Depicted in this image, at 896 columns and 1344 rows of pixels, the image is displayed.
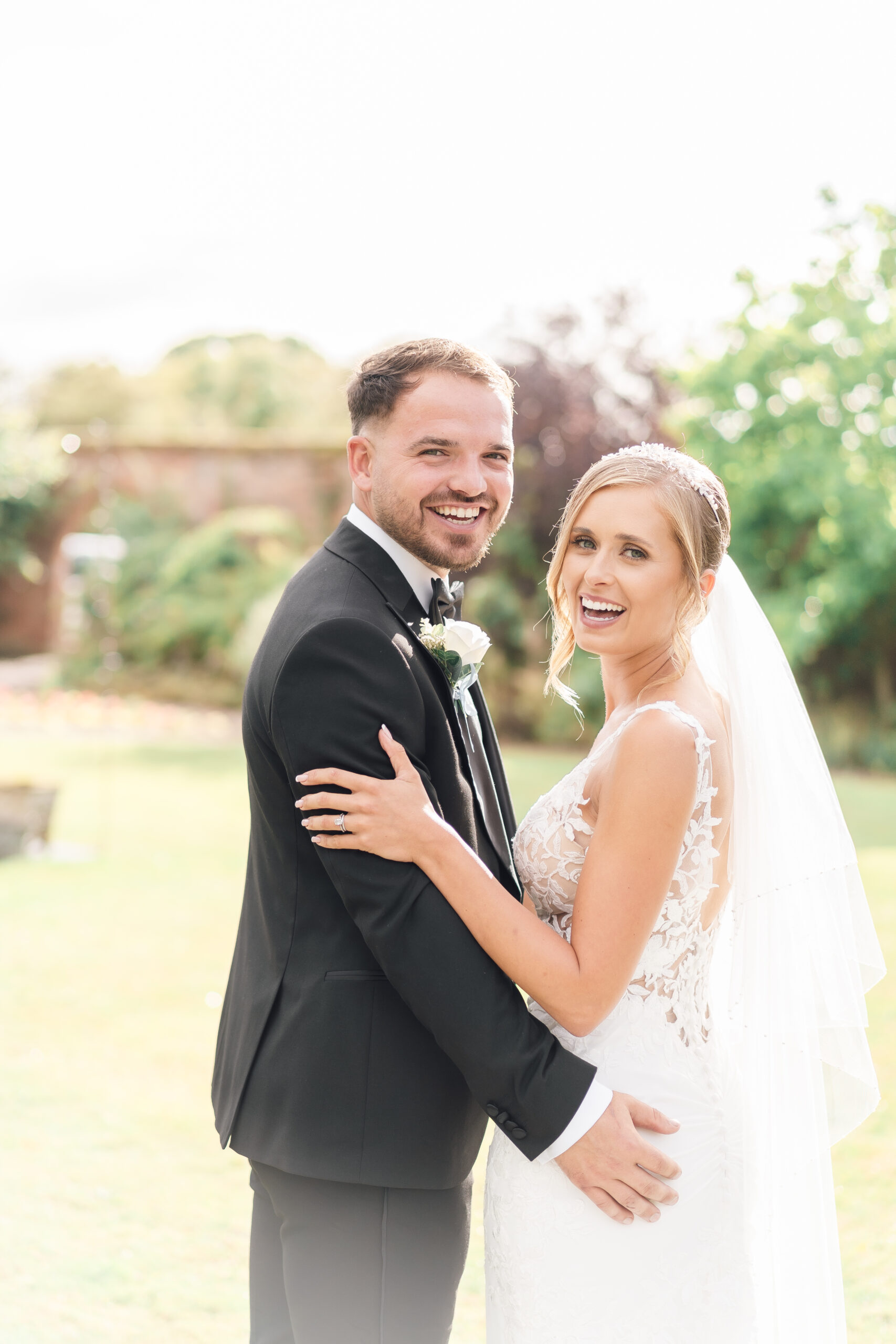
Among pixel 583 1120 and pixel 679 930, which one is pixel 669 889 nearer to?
pixel 679 930

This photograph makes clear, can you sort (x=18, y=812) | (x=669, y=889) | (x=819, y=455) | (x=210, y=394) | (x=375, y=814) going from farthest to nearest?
1. (x=210, y=394)
2. (x=819, y=455)
3. (x=18, y=812)
4. (x=669, y=889)
5. (x=375, y=814)

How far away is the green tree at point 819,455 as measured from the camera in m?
17.8

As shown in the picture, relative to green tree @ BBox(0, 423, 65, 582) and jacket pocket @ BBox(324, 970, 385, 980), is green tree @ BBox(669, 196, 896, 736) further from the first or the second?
jacket pocket @ BBox(324, 970, 385, 980)

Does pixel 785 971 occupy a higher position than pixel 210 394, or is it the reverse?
pixel 210 394

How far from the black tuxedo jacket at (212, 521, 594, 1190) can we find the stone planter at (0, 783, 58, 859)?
8.22 metres

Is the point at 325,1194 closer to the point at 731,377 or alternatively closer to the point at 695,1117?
the point at 695,1117

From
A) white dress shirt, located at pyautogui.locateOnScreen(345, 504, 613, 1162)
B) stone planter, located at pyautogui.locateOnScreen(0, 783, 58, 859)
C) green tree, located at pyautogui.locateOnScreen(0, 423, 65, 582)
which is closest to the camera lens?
white dress shirt, located at pyautogui.locateOnScreen(345, 504, 613, 1162)

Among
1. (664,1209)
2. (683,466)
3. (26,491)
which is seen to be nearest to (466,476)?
(683,466)

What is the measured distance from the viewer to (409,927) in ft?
6.56

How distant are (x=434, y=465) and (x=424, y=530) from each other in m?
0.13

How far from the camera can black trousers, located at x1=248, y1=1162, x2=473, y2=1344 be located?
2.14 meters

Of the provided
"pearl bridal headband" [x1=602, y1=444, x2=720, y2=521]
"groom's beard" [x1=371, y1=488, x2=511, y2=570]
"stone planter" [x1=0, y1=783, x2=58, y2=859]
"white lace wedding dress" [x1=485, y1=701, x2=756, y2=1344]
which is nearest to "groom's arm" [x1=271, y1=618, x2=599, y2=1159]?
"white lace wedding dress" [x1=485, y1=701, x2=756, y2=1344]

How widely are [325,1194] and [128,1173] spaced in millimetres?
3113

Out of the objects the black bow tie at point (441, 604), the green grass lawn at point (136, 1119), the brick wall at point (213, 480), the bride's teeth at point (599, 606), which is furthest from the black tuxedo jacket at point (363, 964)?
the brick wall at point (213, 480)
